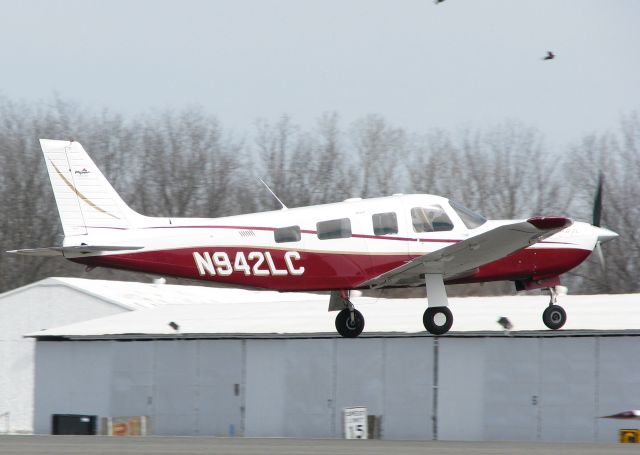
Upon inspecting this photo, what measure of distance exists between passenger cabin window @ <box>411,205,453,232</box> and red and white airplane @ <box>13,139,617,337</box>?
0.02m

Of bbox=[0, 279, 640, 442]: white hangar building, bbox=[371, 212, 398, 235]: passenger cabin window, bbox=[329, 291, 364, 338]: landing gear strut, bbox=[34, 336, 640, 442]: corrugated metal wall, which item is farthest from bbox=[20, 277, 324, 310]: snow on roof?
bbox=[371, 212, 398, 235]: passenger cabin window

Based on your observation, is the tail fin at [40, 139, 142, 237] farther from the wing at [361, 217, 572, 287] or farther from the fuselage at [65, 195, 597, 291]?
the wing at [361, 217, 572, 287]

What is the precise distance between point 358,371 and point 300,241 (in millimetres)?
7778

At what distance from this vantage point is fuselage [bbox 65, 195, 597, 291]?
22.5 meters

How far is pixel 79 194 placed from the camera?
22547mm

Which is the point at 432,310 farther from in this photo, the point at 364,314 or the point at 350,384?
the point at 364,314

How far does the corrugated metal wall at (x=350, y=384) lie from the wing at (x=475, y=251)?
17.7 ft

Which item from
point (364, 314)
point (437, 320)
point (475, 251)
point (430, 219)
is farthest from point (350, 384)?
point (475, 251)

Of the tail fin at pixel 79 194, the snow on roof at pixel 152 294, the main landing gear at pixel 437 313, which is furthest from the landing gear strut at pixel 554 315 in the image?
the snow on roof at pixel 152 294

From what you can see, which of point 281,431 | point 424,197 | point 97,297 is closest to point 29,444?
point 424,197

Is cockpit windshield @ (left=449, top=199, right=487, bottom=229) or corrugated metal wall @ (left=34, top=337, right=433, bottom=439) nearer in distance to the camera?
cockpit windshield @ (left=449, top=199, right=487, bottom=229)

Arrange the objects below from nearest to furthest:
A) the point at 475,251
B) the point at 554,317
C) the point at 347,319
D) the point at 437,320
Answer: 1. the point at 475,251
2. the point at 437,320
3. the point at 347,319
4. the point at 554,317

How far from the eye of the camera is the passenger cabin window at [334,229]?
22609 mm

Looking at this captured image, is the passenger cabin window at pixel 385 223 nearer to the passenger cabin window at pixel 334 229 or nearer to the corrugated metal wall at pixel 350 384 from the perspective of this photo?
the passenger cabin window at pixel 334 229
